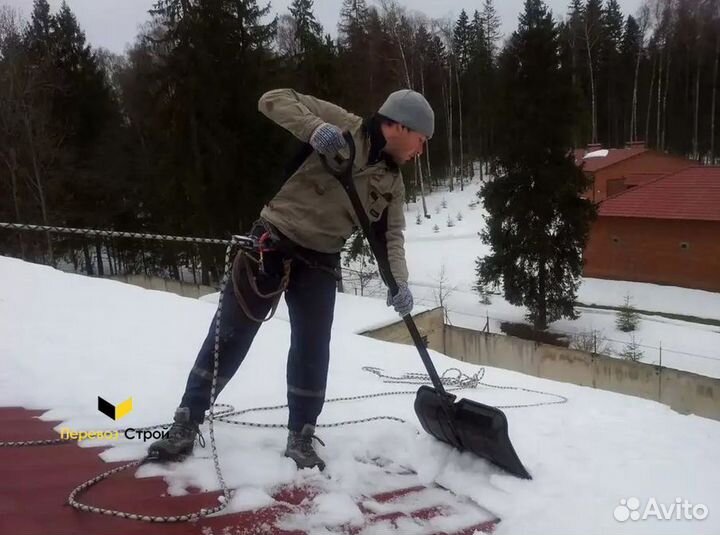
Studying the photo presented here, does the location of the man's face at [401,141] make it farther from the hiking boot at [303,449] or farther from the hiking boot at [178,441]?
the hiking boot at [178,441]

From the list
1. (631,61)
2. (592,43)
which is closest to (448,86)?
(592,43)

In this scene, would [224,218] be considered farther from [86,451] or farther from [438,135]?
[438,135]

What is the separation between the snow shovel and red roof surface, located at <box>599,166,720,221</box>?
1816 cm

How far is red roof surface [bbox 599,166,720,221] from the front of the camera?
18453mm

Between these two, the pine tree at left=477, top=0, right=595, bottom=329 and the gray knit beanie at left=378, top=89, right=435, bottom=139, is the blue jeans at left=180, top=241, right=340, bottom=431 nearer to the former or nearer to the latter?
the gray knit beanie at left=378, top=89, right=435, bottom=139

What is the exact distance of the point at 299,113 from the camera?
243 centimetres

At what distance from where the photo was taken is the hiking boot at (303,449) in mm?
2527

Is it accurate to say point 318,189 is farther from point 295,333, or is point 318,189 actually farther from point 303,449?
point 303,449

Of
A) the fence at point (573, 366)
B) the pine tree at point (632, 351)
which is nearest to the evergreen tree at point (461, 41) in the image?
the pine tree at point (632, 351)

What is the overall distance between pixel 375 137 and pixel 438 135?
34.6 meters

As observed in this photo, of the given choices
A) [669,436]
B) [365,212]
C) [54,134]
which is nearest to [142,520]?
[365,212]

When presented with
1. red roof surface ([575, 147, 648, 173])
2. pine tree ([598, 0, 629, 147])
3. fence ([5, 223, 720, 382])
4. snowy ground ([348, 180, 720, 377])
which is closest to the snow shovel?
fence ([5, 223, 720, 382])

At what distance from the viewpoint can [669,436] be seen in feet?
11.9

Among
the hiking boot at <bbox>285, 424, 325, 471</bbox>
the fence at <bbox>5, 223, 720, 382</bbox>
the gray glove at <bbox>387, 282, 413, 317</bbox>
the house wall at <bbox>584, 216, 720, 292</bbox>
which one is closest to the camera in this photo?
the hiking boot at <bbox>285, 424, 325, 471</bbox>
